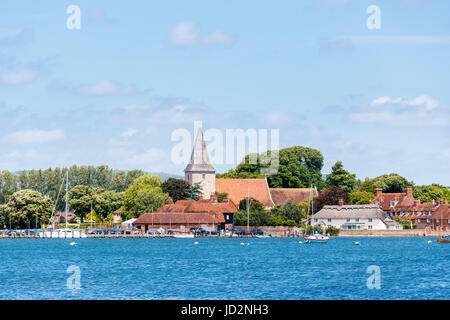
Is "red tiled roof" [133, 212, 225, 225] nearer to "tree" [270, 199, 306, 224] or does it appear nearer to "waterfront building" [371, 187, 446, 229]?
"tree" [270, 199, 306, 224]

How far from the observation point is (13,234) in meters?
127

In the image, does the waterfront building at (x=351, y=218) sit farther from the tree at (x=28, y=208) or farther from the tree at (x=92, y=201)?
the tree at (x=28, y=208)

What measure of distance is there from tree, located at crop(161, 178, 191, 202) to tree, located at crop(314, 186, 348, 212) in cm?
2443

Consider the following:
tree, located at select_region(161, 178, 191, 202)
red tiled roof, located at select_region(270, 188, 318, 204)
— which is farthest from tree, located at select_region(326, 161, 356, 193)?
tree, located at select_region(161, 178, 191, 202)

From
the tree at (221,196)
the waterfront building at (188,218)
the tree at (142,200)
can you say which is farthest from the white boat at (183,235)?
the tree at (221,196)

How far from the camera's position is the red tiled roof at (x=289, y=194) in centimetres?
14930

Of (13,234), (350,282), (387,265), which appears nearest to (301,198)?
(13,234)

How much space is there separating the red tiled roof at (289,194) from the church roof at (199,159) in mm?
13560

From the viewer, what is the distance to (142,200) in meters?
131

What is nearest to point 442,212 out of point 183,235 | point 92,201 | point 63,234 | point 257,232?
point 257,232

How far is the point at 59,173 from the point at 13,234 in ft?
143

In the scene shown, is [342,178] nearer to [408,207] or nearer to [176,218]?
[408,207]

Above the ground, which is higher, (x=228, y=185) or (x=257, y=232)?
(x=228, y=185)

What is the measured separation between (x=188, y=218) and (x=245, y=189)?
82.6 feet
